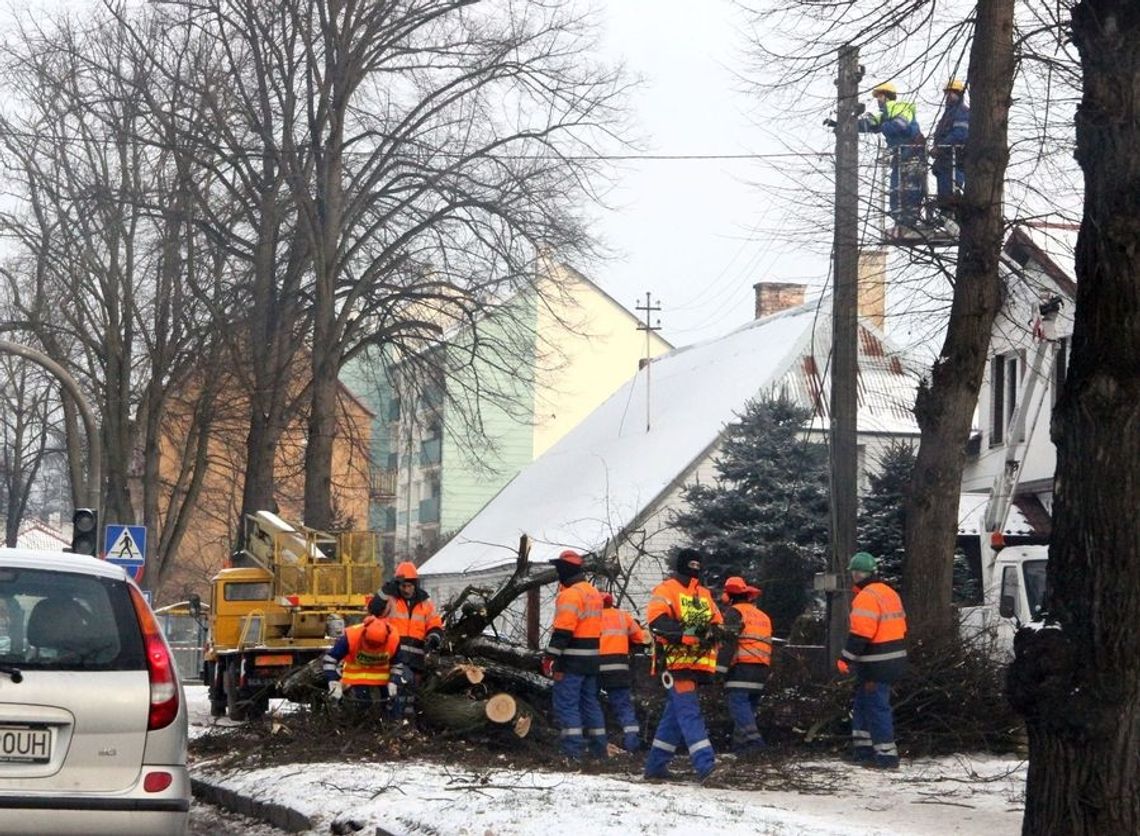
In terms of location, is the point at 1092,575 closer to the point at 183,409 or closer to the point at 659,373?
the point at 183,409

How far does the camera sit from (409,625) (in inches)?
610

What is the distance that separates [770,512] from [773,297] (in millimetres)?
22495

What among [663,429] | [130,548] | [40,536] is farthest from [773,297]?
[40,536]

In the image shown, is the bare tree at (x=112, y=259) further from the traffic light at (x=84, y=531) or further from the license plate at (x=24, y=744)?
the license plate at (x=24, y=744)

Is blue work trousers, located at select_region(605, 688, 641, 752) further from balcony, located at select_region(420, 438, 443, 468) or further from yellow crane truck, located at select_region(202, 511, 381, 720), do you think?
balcony, located at select_region(420, 438, 443, 468)

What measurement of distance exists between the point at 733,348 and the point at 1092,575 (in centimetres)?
3843

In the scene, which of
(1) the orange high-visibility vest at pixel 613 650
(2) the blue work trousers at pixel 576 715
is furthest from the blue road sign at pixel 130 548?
(1) the orange high-visibility vest at pixel 613 650

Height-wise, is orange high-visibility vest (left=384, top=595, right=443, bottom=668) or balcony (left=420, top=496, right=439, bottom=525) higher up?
balcony (left=420, top=496, right=439, bottom=525)

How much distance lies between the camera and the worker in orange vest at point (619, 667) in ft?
47.7

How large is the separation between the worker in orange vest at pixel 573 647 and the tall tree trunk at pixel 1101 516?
7.33 meters

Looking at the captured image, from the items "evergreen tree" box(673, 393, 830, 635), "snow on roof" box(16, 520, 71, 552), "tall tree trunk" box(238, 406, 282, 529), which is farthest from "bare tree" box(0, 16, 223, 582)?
"snow on roof" box(16, 520, 71, 552)

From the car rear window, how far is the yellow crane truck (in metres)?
14.4

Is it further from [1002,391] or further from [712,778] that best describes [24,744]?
[1002,391]

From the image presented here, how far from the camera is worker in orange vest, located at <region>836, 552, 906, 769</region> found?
14148 millimetres
